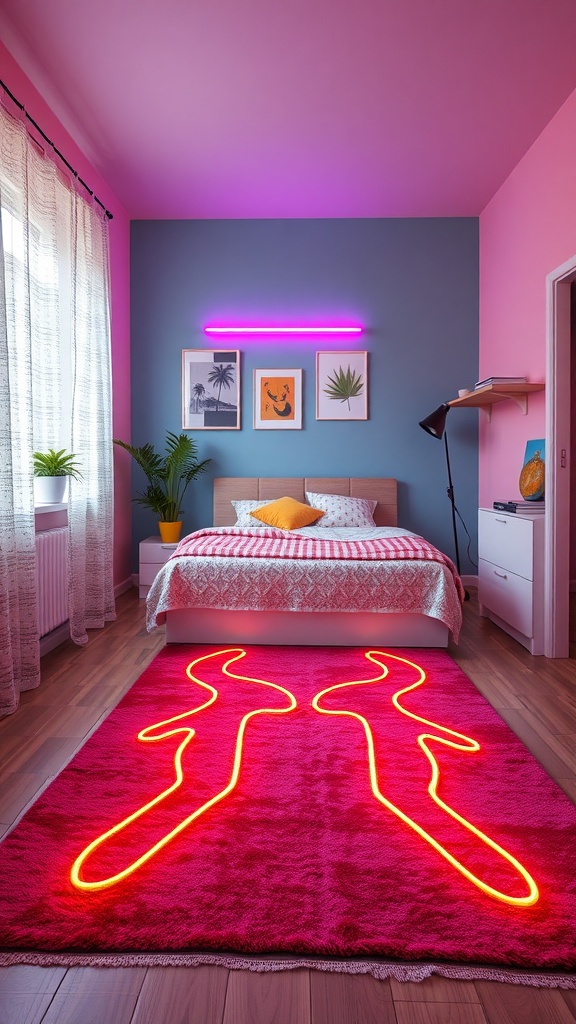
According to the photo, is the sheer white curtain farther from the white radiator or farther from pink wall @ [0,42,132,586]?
pink wall @ [0,42,132,586]

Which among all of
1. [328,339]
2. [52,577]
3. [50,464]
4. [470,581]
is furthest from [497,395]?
[52,577]

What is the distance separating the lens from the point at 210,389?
4801 millimetres

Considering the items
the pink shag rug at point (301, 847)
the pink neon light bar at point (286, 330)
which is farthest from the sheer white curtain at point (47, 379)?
the pink neon light bar at point (286, 330)

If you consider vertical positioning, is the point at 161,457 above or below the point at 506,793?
above

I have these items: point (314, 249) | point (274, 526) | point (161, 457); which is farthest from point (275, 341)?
point (274, 526)

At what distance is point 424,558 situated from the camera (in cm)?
307

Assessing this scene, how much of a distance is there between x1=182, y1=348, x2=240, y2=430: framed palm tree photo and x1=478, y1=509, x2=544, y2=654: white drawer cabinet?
226cm

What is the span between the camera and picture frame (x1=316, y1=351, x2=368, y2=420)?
15.6ft

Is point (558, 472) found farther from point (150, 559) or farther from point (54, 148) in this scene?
point (54, 148)

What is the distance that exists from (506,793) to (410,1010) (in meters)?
0.80

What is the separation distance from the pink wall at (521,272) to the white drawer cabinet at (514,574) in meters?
0.67

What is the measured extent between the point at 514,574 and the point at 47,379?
9.35ft

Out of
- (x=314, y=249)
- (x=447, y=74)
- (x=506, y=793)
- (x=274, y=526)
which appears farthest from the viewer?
(x=314, y=249)

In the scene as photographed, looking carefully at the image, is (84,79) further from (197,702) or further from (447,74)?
(197,702)
